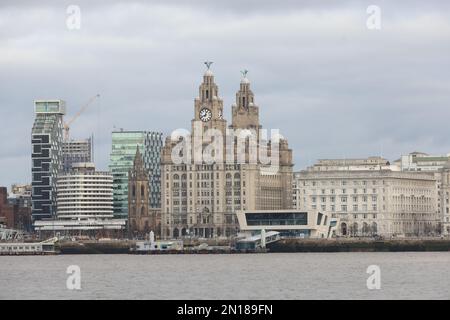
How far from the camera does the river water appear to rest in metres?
99.8

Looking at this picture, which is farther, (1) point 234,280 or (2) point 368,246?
(2) point 368,246

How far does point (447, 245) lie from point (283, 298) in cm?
10591

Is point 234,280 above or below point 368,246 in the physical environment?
below

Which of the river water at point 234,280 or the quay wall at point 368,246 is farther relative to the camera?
the quay wall at point 368,246

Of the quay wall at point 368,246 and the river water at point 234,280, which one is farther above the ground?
the quay wall at point 368,246

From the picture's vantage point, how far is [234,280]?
381ft

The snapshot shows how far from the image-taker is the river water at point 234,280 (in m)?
99.8

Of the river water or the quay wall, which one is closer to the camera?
the river water

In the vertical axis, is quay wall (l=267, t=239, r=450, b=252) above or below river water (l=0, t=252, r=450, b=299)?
above
